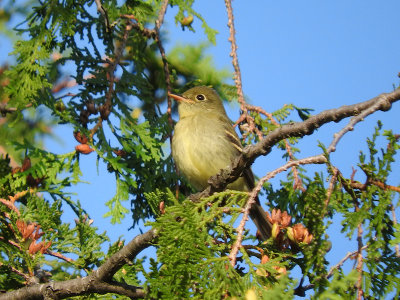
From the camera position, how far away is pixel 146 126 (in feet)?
14.3

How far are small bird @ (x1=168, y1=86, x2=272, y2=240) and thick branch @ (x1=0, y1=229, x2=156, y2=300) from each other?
6.02 feet

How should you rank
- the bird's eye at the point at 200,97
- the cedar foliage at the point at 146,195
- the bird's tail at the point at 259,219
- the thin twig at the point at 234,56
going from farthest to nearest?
the bird's eye at the point at 200,97 → the bird's tail at the point at 259,219 → the thin twig at the point at 234,56 → the cedar foliage at the point at 146,195

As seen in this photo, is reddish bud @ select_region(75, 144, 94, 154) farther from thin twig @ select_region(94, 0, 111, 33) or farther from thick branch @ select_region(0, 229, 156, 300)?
thick branch @ select_region(0, 229, 156, 300)

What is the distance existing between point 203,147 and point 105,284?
7.41 feet

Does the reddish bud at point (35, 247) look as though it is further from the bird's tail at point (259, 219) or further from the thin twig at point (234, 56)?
the bird's tail at point (259, 219)

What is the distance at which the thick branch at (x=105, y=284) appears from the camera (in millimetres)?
2846

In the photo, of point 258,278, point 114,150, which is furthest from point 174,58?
point 258,278

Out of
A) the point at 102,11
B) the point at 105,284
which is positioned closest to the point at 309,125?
the point at 105,284

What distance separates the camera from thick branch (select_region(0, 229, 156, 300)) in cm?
285

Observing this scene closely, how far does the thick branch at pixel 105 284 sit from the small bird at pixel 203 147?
1.83 m

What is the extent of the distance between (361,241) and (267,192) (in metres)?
2.12

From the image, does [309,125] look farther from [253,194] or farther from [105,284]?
[105,284]

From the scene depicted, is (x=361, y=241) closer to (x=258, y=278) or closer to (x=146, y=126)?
(x=258, y=278)

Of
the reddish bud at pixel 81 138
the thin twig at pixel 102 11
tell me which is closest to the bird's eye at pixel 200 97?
the thin twig at pixel 102 11
